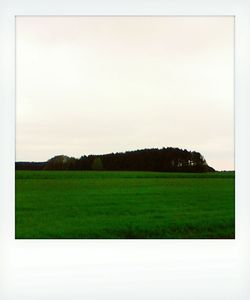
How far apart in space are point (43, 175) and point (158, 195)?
2.57 ft

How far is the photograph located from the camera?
289 centimetres

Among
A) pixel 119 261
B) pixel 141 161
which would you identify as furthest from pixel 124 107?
pixel 119 261

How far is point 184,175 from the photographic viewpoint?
10.3 feet

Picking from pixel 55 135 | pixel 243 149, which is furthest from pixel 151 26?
pixel 243 149

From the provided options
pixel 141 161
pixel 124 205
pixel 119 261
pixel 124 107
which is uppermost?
pixel 124 107

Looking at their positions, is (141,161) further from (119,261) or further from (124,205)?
(119,261)

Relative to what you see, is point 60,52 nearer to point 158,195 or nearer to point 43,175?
point 43,175

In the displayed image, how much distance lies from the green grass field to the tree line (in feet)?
0.15

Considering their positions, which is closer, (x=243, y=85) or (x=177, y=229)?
(x=243, y=85)

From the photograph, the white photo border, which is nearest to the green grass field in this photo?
the photograph

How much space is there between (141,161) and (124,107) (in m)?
0.36

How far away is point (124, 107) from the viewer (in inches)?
117

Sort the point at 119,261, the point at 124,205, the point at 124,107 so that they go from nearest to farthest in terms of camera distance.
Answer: the point at 119,261 < the point at 124,107 < the point at 124,205

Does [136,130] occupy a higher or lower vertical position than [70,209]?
higher
